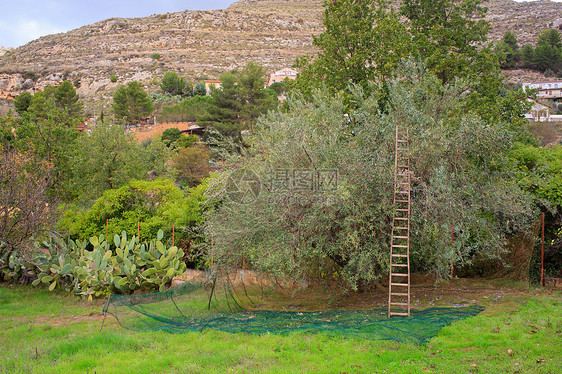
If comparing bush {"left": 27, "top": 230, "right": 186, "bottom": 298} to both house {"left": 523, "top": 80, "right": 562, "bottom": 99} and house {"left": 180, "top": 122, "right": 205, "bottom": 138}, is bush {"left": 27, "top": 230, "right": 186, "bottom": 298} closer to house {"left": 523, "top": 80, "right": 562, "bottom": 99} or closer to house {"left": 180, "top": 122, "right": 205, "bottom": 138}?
house {"left": 180, "top": 122, "right": 205, "bottom": 138}

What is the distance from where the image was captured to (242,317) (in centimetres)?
804

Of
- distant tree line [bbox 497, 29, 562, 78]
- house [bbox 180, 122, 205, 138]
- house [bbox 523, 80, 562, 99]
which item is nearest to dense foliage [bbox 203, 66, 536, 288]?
house [bbox 180, 122, 205, 138]

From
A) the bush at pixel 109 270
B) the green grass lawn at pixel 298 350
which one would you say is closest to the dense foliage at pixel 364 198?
the green grass lawn at pixel 298 350

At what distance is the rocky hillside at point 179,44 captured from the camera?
81938 mm

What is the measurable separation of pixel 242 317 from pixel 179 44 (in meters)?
101

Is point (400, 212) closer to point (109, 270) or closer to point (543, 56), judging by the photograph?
point (109, 270)

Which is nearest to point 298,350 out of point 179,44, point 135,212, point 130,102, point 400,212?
point 400,212

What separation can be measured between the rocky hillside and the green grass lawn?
6969 centimetres

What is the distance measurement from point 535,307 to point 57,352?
8.03 meters

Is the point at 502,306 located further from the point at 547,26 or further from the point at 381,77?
the point at 547,26

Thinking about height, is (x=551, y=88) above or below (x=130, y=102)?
above

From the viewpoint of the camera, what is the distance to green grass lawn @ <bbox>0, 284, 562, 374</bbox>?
18.1ft

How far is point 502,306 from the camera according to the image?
7871mm

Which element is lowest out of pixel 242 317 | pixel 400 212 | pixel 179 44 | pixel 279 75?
pixel 242 317
